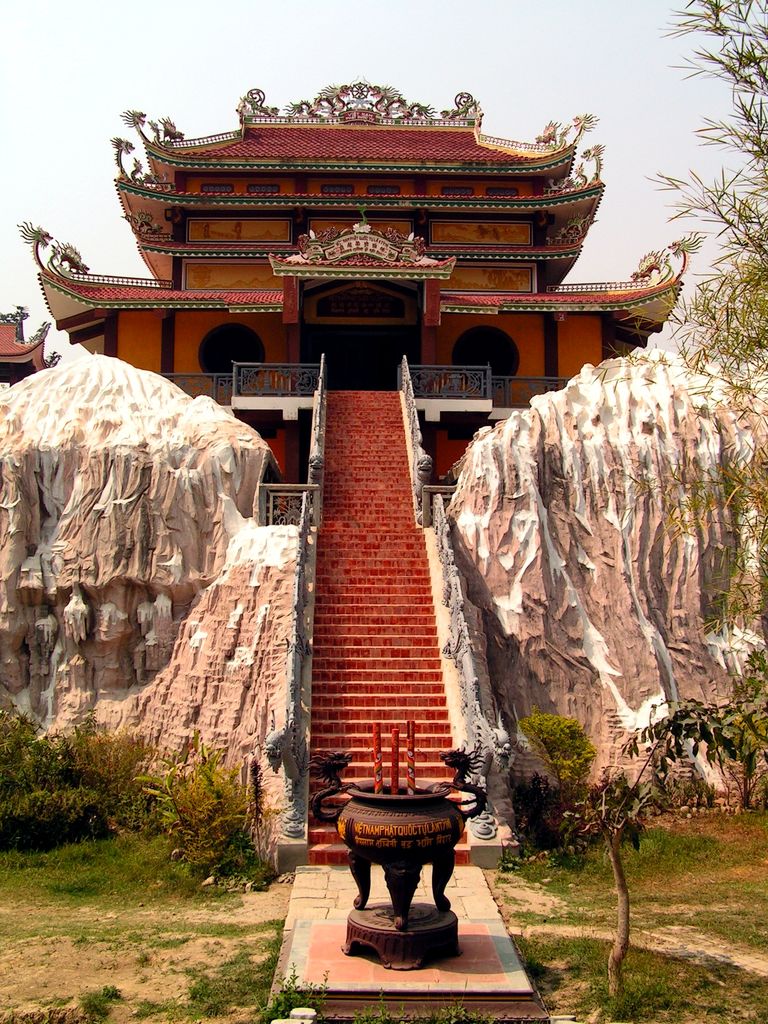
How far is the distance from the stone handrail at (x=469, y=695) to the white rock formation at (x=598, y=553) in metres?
0.57

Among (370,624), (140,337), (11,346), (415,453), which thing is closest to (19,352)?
(11,346)

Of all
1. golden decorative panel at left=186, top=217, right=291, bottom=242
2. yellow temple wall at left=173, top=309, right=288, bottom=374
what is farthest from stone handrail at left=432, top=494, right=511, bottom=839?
golden decorative panel at left=186, top=217, right=291, bottom=242

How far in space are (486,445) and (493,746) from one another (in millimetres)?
5038

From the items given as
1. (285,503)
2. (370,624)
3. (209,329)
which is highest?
(209,329)

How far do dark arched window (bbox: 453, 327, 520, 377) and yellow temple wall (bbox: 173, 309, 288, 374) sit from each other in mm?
3832

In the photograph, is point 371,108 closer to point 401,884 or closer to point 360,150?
point 360,150

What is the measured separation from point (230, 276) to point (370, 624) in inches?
495

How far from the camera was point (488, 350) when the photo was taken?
897 inches

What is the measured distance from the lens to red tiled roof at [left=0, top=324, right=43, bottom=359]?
1159 inches

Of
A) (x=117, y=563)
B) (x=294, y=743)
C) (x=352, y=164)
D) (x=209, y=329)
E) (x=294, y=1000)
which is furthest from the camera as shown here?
(x=352, y=164)

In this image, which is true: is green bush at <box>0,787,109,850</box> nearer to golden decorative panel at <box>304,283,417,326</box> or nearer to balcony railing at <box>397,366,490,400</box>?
balcony railing at <box>397,366,490,400</box>

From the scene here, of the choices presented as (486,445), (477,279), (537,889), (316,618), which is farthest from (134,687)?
(477,279)

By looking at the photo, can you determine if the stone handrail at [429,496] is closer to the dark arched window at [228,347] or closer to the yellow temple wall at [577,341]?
the yellow temple wall at [577,341]

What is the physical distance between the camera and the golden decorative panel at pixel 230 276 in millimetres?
22906
